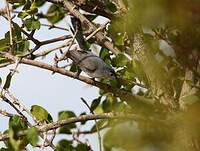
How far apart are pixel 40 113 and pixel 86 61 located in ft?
1.02

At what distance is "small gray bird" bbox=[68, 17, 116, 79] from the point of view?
1.45 meters

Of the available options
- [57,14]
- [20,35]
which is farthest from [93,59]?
[57,14]

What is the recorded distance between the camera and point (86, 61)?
1.46 metres

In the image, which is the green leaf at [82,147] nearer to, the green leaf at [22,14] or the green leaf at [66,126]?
the green leaf at [66,126]

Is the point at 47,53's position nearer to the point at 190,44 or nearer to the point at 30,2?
the point at 30,2

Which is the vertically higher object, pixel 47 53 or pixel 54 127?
pixel 47 53

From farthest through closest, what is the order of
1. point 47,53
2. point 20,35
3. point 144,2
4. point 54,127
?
1. point 20,35
2. point 47,53
3. point 54,127
4. point 144,2

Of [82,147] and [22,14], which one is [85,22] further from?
[82,147]

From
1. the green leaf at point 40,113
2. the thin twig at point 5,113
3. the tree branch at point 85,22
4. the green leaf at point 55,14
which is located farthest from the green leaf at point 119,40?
the green leaf at point 55,14

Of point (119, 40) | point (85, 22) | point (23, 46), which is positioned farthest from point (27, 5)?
point (119, 40)

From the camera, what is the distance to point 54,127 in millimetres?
1369

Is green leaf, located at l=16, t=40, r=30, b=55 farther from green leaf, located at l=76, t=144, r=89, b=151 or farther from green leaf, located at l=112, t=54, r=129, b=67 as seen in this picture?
green leaf, located at l=76, t=144, r=89, b=151

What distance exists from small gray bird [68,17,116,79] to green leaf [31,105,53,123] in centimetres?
28

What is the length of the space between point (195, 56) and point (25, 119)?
1.12 meters
